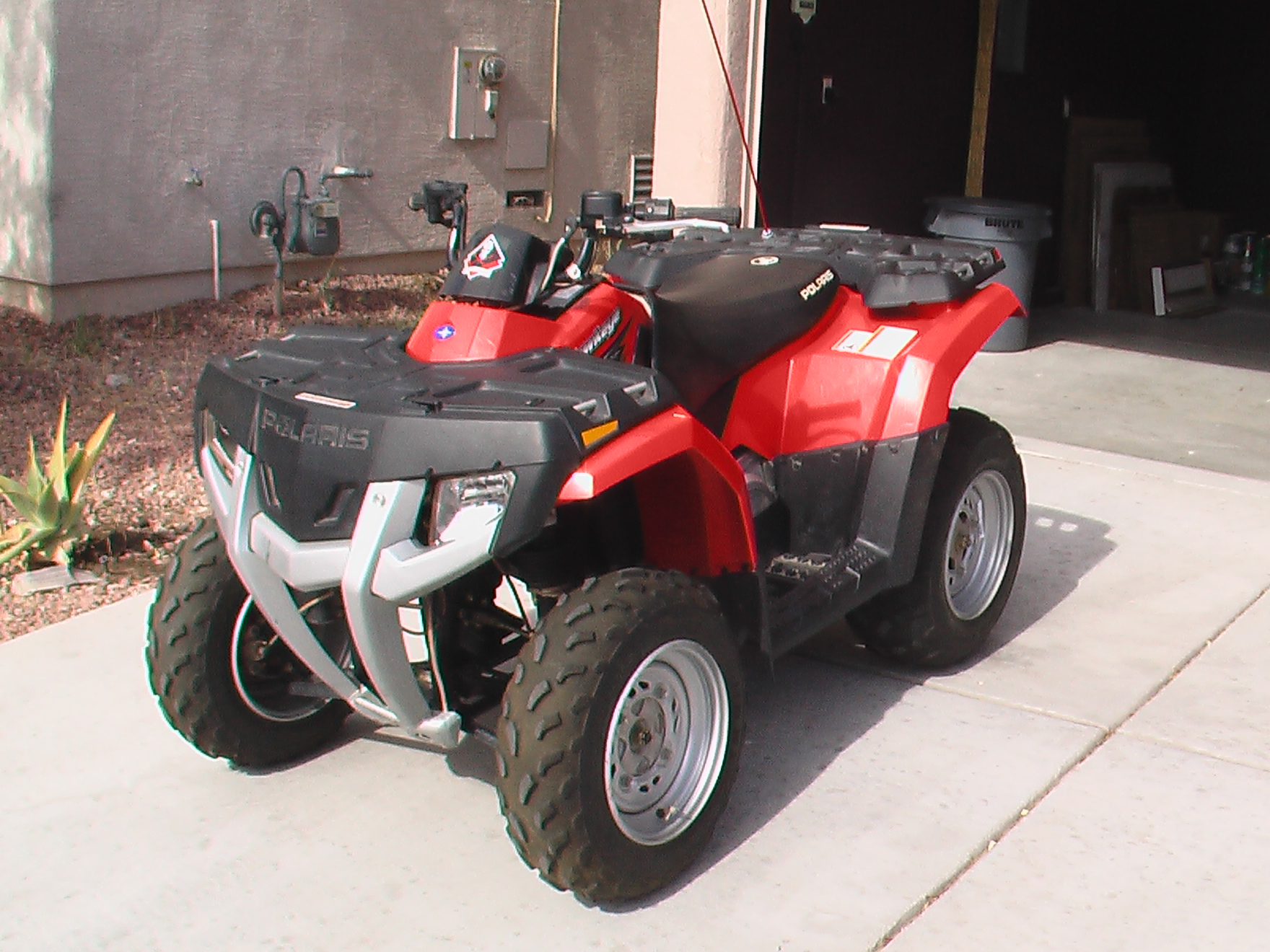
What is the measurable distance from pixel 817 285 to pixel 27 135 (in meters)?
4.61

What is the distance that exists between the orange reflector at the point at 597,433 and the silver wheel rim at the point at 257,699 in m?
0.96

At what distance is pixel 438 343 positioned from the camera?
3088 millimetres

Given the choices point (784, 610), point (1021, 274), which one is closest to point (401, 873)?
point (784, 610)

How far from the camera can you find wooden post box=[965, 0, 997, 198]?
32.1 ft

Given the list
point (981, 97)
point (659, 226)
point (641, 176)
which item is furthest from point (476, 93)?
point (659, 226)

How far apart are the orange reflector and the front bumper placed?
0.20 metres

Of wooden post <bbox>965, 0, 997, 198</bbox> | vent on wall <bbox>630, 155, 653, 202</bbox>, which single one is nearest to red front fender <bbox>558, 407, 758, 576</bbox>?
wooden post <bbox>965, 0, 997, 198</bbox>

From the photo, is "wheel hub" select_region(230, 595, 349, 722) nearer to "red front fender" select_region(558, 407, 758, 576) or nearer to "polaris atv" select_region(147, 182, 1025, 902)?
"polaris atv" select_region(147, 182, 1025, 902)

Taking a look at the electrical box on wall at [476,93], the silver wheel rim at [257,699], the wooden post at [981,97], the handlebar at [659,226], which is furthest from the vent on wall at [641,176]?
the silver wheel rim at [257,699]

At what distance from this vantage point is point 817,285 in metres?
3.88

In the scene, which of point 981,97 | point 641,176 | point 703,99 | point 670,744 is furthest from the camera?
point 641,176

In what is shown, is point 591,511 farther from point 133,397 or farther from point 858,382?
point 133,397

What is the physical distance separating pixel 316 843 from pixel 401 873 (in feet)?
0.75

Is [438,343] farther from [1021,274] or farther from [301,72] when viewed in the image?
[1021,274]
